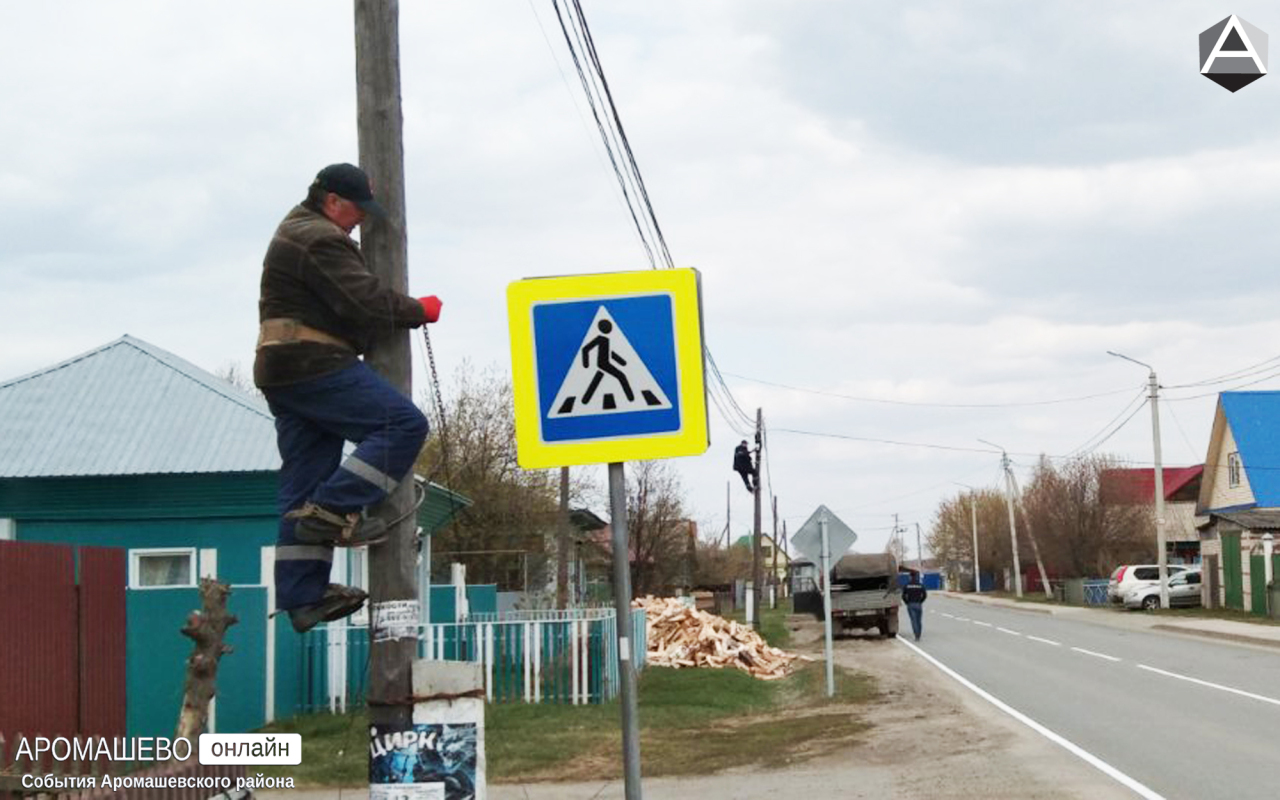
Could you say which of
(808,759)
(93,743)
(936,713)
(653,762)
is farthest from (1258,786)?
(93,743)

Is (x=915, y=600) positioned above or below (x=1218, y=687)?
above

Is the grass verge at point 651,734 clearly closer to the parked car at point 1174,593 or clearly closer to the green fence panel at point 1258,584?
the green fence panel at point 1258,584

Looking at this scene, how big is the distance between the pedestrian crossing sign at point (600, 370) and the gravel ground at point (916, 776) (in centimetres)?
571

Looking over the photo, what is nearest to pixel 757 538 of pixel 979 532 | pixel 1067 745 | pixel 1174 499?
pixel 1067 745

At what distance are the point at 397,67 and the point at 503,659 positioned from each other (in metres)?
14.3

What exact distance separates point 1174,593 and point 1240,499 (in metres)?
4.32

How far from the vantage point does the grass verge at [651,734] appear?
45.1 feet

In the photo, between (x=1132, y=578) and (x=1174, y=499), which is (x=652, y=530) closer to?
(x=1132, y=578)

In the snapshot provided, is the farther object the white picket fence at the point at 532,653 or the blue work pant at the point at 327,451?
the white picket fence at the point at 532,653

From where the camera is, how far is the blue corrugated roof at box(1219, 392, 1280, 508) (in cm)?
5422

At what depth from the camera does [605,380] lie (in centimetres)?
533

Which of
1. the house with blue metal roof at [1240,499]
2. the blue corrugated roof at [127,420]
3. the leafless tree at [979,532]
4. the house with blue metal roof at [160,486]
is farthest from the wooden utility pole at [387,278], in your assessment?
the leafless tree at [979,532]

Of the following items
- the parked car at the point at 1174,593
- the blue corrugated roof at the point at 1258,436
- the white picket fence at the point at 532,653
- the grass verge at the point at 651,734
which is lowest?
the parked car at the point at 1174,593

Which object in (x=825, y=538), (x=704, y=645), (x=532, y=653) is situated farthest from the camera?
(x=704, y=645)
